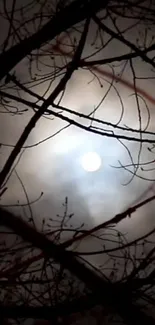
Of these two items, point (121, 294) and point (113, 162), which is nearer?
point (121, 294)

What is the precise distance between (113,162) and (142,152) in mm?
77

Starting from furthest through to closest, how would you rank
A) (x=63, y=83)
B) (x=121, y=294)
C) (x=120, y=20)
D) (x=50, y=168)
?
(x=50, y=168)
(x=120, y=20)
(x=121, y=294)
(x=63, y=83)

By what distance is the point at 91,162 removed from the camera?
4.33 feet

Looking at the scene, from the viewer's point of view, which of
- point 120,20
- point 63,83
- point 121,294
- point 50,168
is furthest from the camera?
point 50,168

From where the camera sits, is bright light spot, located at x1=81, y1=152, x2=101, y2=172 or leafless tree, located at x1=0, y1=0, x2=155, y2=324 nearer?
leafless tree, located at x1=0, y1=0, x2=155, y2=324

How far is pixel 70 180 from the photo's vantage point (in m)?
1.33

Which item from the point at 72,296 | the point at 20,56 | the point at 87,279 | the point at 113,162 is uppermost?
the point at 113,162

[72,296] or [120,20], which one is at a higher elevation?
[120,20]

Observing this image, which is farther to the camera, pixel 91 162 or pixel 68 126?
pixel 91 162

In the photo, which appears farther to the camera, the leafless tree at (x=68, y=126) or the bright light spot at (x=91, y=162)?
the bright light spot at (x=91, y=162)

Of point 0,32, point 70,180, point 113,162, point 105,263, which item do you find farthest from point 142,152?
point 0,32

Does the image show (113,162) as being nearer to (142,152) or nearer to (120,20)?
(142,152)

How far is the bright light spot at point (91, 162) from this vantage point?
4.29ft

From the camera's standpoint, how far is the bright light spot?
1307 millimetres
